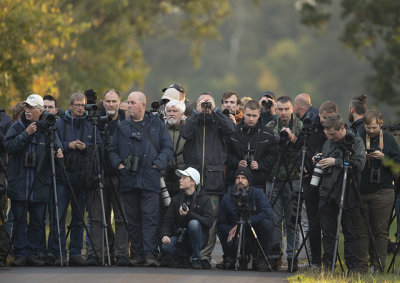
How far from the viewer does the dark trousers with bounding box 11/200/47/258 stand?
46.7ft

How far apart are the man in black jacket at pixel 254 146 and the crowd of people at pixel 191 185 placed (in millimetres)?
16

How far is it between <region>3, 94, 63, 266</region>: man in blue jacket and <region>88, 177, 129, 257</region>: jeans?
2.26 ft

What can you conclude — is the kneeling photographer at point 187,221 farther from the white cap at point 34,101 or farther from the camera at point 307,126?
the white cap at point 34,101

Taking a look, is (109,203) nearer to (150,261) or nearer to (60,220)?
(60,220)

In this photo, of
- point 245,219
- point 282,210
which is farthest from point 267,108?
point 245,219

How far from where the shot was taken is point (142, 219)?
47.2ft

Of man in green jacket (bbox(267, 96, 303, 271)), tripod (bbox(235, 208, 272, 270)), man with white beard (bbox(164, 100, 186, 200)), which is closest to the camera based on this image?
tripod (bbox(235, 208, 272, 270))

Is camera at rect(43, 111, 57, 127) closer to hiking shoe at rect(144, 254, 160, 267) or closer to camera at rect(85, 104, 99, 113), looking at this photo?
camera at rect(85, 104, 99, 113)

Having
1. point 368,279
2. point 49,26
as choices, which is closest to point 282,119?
point 368,279

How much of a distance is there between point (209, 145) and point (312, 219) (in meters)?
1.82

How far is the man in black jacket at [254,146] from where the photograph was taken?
14945 millimetres

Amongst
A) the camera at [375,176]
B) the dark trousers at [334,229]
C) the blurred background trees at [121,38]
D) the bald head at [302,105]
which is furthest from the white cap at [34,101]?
the blurred background trees at [121,38]

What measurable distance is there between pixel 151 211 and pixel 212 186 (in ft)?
3.19

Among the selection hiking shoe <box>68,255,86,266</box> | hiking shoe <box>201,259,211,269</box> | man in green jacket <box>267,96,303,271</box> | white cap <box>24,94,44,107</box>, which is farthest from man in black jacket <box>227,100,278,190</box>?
white cap <box>24,94,44,107</box>
